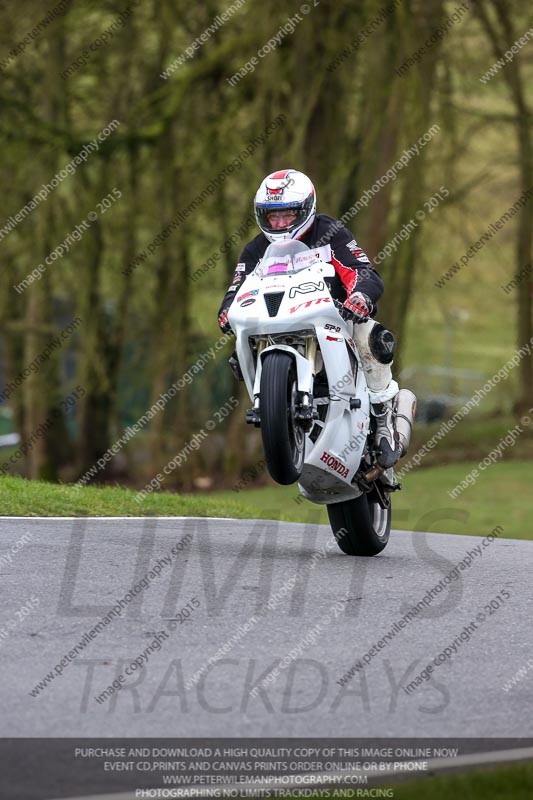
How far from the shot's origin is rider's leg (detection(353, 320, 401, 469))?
886 centimetres

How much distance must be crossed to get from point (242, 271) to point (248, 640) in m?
3.21

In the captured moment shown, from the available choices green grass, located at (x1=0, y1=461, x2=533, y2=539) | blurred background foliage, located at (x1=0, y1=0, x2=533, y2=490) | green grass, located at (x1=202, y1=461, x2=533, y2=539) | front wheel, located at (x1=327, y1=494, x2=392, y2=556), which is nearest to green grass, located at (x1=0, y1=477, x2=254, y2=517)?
green grass, located at (x1=0, y1=461, x2=533, y2=539)

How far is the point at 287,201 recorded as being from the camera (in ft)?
27.6

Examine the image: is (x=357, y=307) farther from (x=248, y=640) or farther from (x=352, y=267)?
(x=248, y=640)

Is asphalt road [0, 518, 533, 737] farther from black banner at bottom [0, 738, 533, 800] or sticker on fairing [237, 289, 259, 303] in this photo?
sticker on fairing [237, 289, 259, 303]

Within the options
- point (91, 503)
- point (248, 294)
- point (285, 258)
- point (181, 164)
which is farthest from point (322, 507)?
point (248, 294)

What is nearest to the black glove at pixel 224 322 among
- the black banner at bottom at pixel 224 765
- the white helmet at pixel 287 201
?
the white helmet at pixel 287 201

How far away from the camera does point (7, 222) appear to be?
77.5 feet

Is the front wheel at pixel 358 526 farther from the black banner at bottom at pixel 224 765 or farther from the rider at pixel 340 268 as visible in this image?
the black banner at bottom at pixel 224 765

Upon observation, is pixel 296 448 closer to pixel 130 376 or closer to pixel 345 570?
pixel 345 570

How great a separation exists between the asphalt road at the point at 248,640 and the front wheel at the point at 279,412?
636 mm

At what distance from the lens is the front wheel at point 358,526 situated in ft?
29.5

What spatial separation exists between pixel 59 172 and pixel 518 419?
13.7 meters

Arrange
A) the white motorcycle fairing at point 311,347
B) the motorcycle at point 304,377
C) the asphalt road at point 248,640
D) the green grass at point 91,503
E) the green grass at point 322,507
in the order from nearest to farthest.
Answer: the asphalt road at point 248,640 < the motorcycle at point 304,377 < the white motorcycle fairing at point 311,347 < the green grass at point 91,503 < the green grass at point 322,507
